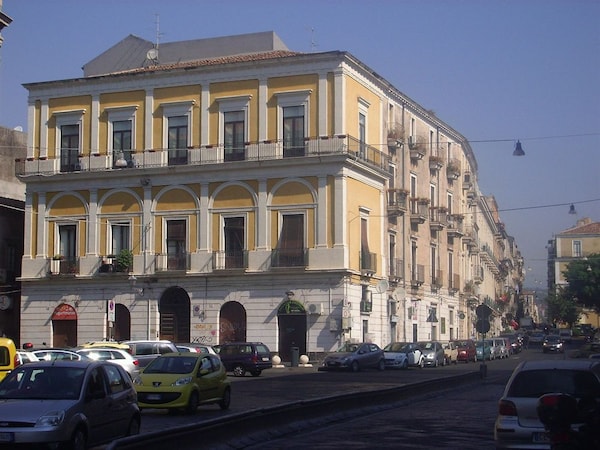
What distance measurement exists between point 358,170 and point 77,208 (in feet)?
55.2

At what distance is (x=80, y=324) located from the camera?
189 ft

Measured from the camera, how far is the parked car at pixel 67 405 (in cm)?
1429

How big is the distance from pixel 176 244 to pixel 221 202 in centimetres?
368

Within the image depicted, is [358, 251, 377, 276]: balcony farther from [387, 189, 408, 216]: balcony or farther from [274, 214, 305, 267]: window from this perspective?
[387, 189, 408, 216]: balcony

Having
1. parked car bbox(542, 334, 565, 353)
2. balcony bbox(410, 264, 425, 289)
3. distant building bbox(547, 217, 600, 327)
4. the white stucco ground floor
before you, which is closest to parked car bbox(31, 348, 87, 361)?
the white stucco ground floor

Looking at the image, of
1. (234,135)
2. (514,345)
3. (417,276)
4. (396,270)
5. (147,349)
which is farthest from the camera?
(514,345)

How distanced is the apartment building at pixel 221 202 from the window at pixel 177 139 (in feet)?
0.28

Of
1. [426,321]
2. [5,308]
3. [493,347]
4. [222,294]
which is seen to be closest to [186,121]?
[222,294]

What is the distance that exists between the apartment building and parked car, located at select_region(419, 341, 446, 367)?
3409 mm

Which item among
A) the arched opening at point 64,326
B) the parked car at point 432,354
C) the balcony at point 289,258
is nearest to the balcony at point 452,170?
the parked car at point 432,354

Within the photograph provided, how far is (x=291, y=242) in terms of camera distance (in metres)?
53.7

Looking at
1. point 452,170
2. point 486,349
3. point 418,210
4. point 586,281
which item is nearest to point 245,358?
point 418,210

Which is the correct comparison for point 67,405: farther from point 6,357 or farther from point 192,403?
point 6,357

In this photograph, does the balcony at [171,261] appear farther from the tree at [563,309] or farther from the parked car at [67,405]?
the tree at [563,309]
